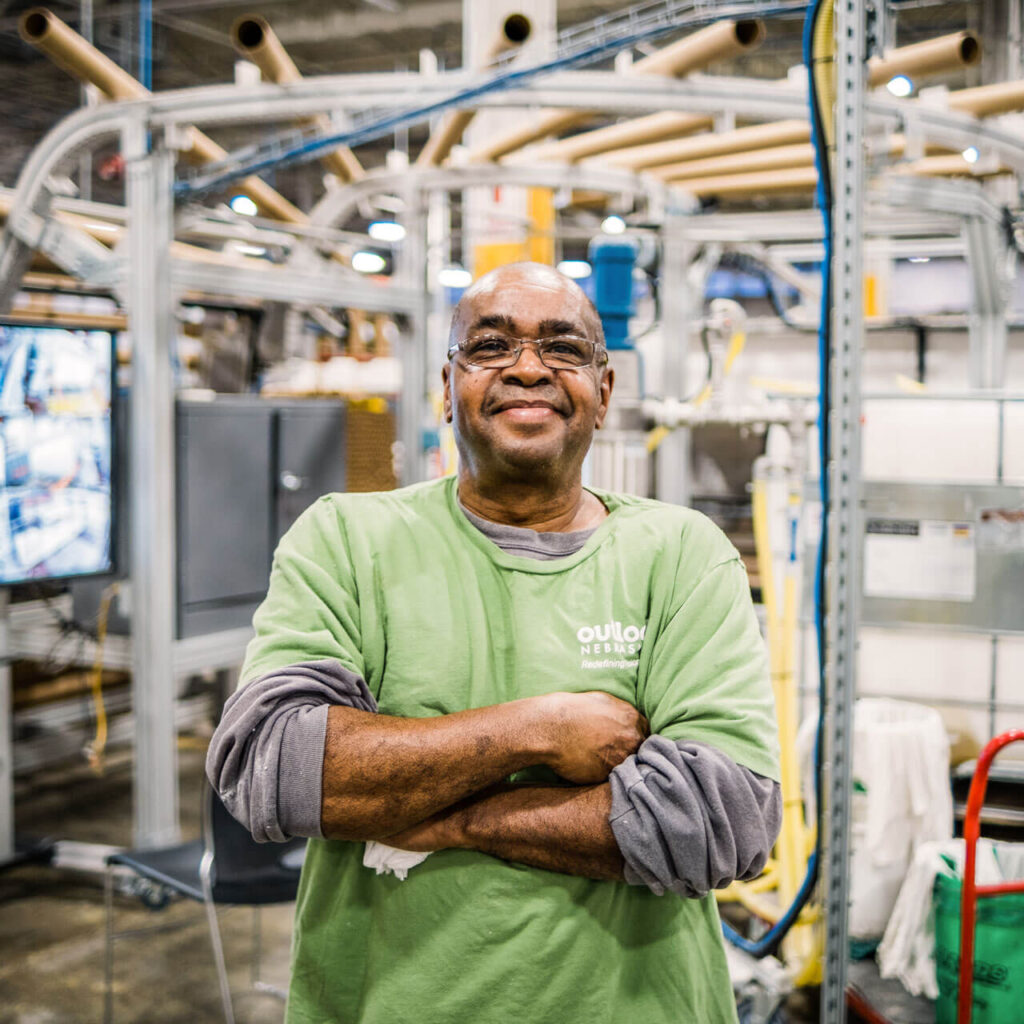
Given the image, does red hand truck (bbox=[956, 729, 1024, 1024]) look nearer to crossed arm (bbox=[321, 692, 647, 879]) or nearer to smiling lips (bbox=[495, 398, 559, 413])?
crossed arm (bbox=[321, 692, 647, 879])

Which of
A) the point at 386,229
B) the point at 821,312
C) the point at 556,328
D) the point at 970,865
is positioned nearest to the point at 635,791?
the point at 556,328

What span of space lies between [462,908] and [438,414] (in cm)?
385

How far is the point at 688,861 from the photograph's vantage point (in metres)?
1.10

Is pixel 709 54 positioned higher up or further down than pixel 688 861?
higher up

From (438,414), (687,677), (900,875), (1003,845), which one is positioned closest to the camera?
(687,677)

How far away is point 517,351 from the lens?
1.30 metres

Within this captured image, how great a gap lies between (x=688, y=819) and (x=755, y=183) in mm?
3786

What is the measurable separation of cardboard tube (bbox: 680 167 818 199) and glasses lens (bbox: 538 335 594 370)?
10.6 feet

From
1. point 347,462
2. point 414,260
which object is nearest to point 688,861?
point 347,462

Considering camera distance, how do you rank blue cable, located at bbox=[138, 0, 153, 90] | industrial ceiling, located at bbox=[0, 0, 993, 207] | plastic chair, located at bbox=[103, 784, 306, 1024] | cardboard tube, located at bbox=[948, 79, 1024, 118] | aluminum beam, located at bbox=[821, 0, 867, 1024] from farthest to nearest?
1. industrial ceiling, located at bbox=[0, 0, 993, 207]
2. blue cable, located at bbox=[138, 0, 153, 90]
3. cardboard tube, located at bbox=[948, 79, 1024, 118]
4. plastic chair, located at bbox=[103, 784, 306, 1024]
5. aluminum beam, located at bbox=[821, 0, 867, 1024]

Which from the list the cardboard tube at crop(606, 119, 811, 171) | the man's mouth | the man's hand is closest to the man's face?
the man's mouth

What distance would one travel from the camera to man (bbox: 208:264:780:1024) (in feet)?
3.71

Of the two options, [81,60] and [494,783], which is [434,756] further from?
[81,60]

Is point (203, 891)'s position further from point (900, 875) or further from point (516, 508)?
point (900, 875)
